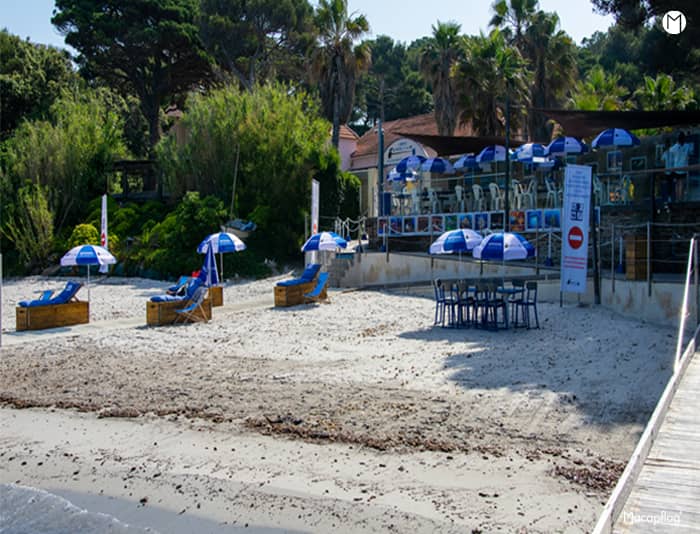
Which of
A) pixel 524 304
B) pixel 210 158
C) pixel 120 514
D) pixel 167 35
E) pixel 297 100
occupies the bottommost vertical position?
pixel 120 514

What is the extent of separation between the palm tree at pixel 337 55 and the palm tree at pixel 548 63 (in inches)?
292

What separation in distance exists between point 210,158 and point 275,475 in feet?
72.6

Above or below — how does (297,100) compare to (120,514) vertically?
above

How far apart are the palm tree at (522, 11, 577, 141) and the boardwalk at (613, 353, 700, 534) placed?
82.4ft

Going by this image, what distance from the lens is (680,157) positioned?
17.8 meters

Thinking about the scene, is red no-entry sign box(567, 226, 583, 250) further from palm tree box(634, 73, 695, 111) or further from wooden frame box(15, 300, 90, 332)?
palm tree box(634, 73, 695, 111)

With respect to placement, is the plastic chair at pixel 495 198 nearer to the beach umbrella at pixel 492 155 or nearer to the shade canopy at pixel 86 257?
the beach umbrella at pixel 492 155

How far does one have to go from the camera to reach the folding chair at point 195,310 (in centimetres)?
1509

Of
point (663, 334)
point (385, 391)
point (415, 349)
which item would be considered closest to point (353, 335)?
point (415, 349)

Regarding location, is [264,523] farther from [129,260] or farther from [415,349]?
[129,260]

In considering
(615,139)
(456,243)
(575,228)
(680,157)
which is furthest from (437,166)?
(575,228)

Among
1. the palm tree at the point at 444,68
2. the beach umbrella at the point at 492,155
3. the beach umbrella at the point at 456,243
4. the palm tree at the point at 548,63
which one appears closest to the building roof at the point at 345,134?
the palm tree at the point at 444,68

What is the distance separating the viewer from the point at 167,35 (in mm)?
37188

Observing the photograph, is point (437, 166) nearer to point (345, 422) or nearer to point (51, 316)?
point (51, 316)
